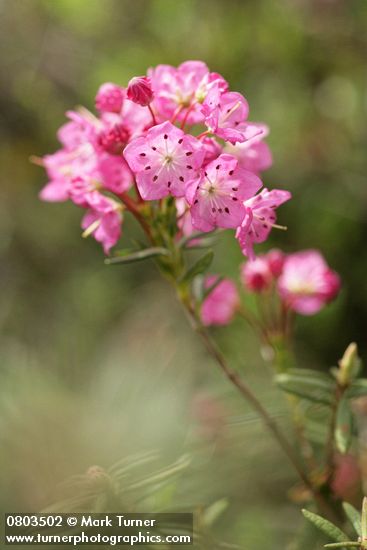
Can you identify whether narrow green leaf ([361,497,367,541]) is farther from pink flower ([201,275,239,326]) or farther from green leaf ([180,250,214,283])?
pink flower ([201,275,239,326])

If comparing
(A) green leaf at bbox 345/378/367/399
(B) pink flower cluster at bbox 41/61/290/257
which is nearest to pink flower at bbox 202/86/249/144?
(B) pink flower cluster at bbox 41/61/290/257

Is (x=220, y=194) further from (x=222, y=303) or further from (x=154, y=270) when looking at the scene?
(x=154, y=270)

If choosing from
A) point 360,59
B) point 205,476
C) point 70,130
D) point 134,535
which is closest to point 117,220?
point 70,130

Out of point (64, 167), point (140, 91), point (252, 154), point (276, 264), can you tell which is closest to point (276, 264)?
point (276, 264)

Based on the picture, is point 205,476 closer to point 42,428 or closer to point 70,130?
point 42,428

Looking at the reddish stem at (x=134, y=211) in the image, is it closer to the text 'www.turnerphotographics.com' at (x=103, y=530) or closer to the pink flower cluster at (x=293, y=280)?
the pink flower cluster at (x=293, y=280)

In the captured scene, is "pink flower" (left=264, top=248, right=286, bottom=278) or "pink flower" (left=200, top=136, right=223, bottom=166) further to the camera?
→ "pink flower" (left=264, top=248, right=286, bottom=278)
